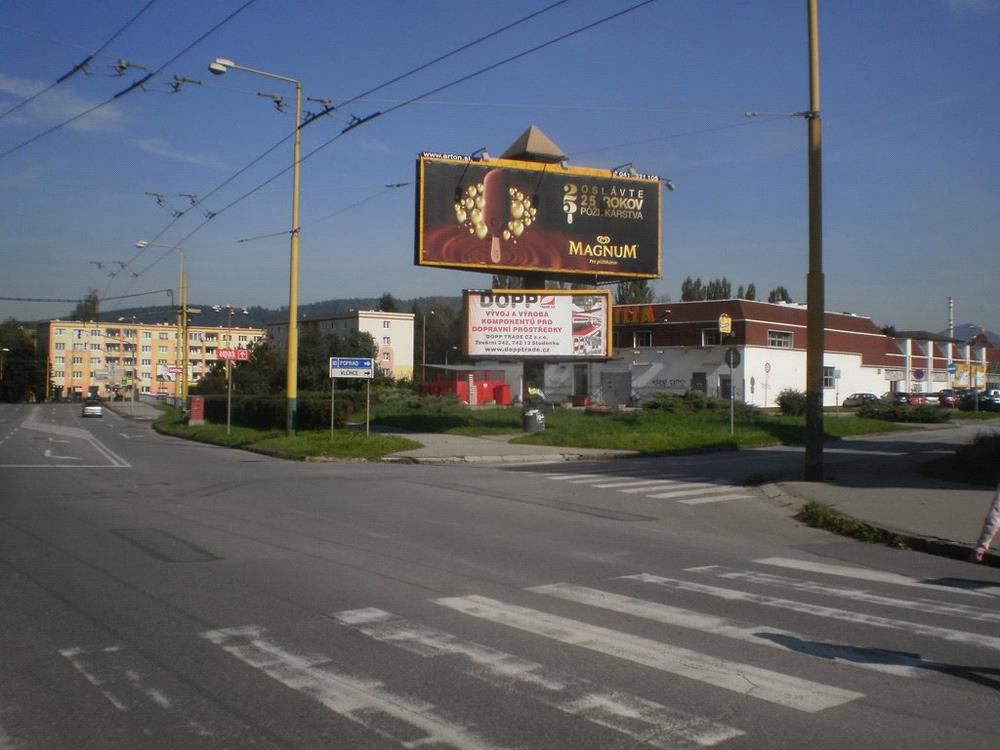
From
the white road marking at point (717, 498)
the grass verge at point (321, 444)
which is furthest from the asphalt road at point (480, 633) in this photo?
the grass verge at point (321, 444)

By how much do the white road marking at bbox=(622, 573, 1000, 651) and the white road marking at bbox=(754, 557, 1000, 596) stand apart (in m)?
1.64

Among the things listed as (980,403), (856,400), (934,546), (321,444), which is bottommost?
(321,444)

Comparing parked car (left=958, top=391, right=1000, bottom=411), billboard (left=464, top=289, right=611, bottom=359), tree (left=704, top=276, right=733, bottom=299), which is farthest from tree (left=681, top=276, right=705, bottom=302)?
billboard (left=464, top=289, right=611, bottom=359)

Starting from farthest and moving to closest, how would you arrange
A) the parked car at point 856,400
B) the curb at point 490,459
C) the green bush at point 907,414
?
the parked car at point 856,400
the green bush at point 907,414
the curb at point 490,459

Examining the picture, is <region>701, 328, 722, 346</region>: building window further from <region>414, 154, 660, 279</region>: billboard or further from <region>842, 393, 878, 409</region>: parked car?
<region>414, 154, 660, 279</region>: billboard

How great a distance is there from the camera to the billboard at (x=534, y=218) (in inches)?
1175

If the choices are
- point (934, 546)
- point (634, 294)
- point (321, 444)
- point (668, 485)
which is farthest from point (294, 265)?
point (634, 294)

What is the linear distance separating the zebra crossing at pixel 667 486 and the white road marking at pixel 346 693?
9.87 m

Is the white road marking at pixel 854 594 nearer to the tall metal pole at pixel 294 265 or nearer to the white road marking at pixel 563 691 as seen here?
the white road marking at pixel 563 691

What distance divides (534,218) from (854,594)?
23730 millimetres

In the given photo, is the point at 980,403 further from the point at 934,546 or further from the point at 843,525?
the point at 934,546

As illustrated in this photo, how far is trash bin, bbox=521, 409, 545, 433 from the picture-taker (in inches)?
1239

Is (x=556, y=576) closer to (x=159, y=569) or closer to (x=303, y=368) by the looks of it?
(x=159, y=569)

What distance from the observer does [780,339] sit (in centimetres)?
6059
